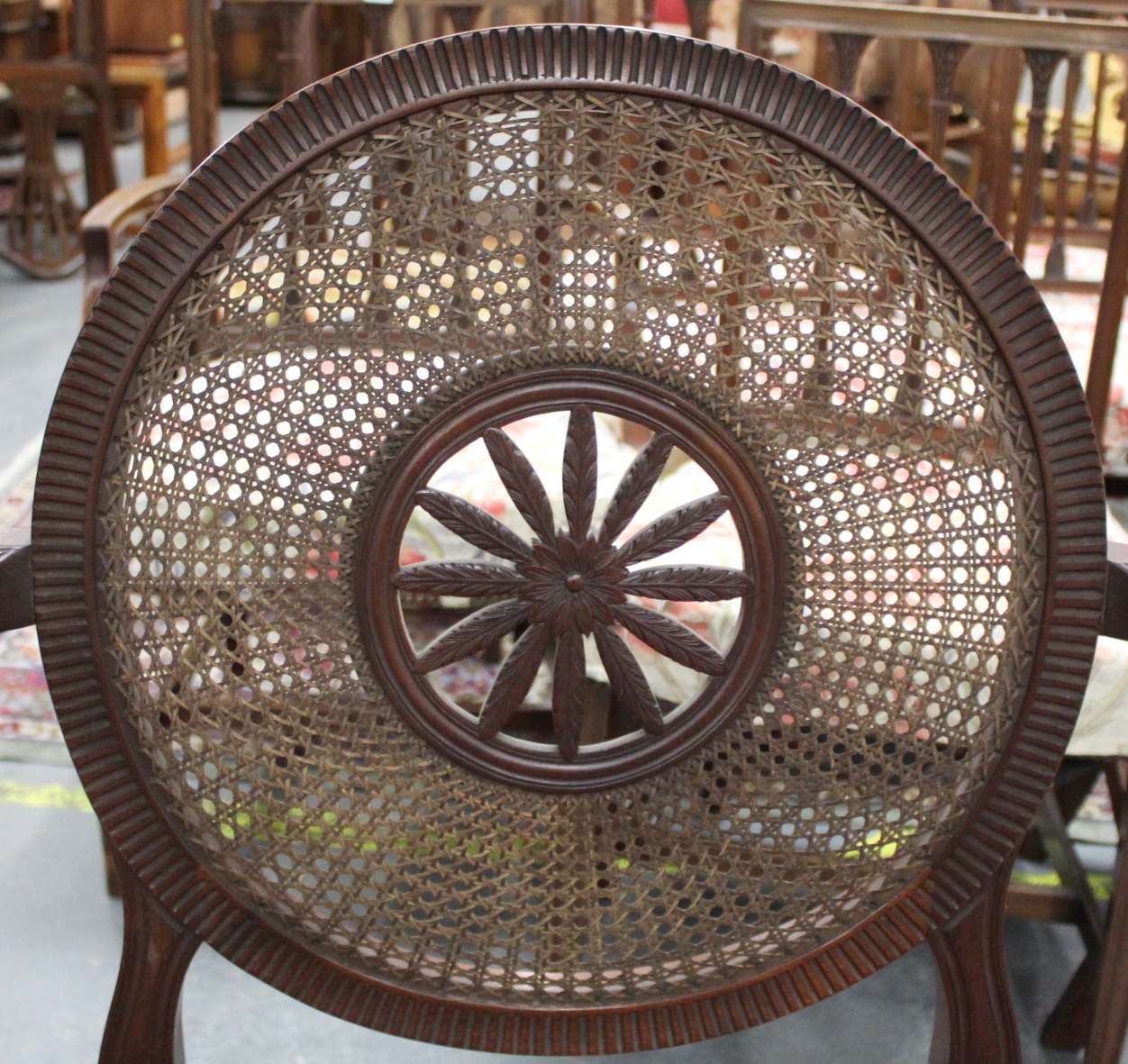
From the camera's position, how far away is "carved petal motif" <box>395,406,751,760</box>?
0.84m

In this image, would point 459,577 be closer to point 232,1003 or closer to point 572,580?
point 572,580

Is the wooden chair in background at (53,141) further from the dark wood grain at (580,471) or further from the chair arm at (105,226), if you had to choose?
the dark wood grain at (580,471)

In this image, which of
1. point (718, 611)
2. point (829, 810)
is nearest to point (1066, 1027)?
point (718, 611)

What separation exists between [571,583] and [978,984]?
379 millimetres

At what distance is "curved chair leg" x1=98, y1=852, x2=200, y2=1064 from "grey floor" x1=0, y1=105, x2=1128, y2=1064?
423 mm

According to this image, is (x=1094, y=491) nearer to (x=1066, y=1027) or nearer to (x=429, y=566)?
(x=429, y=566)

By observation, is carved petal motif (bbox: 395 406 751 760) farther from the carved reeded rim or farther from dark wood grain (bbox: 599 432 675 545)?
the carved reeded rim

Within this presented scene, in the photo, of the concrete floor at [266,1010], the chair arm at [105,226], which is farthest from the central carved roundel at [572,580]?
the chair arm at [105,226]

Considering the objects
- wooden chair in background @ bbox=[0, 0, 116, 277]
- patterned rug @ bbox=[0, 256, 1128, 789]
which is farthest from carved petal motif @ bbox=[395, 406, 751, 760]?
wooden chair in background @ bbox=[0, 0, 116, 277]

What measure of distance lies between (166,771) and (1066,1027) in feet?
3.10

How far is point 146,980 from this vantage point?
877mm

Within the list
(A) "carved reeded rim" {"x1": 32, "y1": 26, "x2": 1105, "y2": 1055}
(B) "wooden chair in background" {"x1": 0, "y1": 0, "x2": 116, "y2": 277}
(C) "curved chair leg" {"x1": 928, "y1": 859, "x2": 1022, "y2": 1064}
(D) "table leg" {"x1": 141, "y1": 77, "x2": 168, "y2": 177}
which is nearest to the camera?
(A) "carved reeded rim" {"x1": 32, "y1": 26, "x2": 1105, "y2": 1055}

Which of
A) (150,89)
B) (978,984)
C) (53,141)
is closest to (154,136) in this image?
(150,89)

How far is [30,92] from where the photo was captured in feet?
12.2
